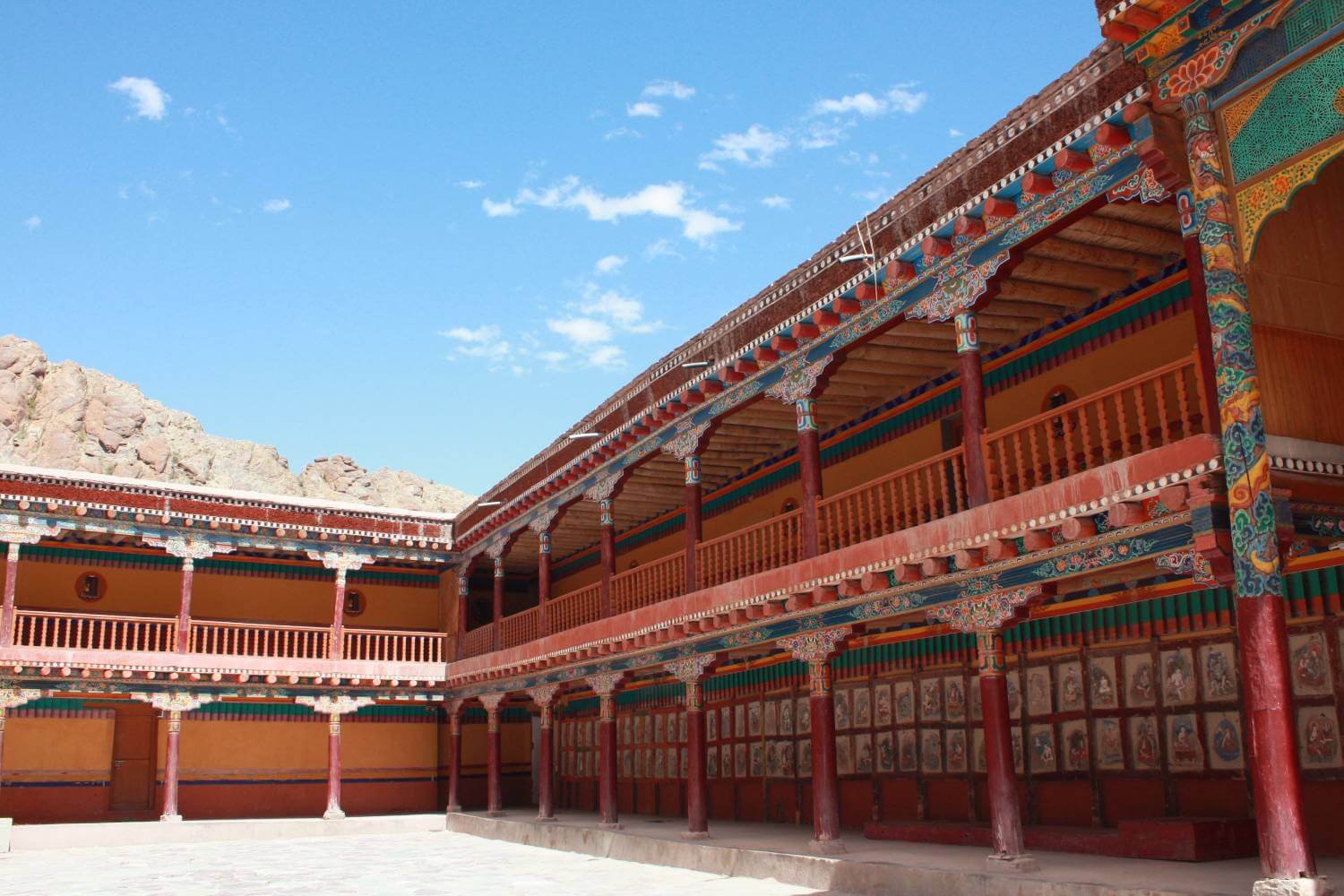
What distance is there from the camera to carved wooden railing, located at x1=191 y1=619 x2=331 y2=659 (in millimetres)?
20234

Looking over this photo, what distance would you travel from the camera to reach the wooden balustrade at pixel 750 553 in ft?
41.2

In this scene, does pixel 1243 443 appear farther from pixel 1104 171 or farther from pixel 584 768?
pixel 584 768

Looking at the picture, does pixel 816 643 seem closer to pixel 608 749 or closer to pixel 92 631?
pixel 608 749

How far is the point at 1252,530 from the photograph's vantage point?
7398 mm

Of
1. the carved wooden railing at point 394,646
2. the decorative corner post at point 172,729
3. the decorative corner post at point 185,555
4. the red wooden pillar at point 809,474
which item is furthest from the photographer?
the carved wooden railing at point 394,646

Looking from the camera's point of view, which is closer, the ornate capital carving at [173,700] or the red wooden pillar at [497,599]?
the ornate capital carving at [173,700]

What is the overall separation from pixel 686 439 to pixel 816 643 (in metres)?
3.45

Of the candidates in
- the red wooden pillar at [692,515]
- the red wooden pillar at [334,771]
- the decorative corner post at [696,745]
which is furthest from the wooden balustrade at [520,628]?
the red wooden pillar at [692,515]

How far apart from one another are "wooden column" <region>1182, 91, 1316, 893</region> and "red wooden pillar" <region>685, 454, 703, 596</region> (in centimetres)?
730

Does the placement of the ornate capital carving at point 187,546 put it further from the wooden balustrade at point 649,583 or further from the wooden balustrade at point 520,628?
the wooden balustrade at point 649,583

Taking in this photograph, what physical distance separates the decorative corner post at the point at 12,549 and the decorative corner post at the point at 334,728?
15.3 ft

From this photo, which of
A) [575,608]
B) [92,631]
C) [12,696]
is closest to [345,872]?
[575,608]

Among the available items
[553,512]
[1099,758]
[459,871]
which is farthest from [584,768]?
[1099,758]

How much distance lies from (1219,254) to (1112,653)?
473 cm
